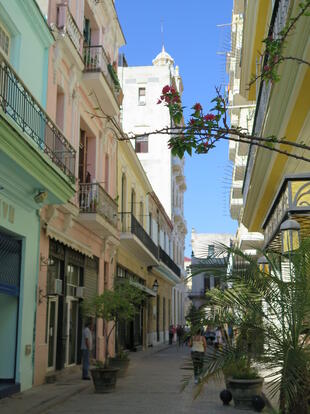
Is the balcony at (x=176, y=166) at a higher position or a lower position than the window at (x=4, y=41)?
higher

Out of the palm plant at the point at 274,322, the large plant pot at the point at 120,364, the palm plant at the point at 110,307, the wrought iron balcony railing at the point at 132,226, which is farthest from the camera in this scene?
the wrought iron balcony railing at the point at 132,226

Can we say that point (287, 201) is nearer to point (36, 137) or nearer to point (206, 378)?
point (206, 378)

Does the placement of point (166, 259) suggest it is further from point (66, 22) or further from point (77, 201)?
point (66, 22)

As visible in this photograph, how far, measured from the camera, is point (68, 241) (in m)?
15.4

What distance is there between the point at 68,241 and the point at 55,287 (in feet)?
4.79

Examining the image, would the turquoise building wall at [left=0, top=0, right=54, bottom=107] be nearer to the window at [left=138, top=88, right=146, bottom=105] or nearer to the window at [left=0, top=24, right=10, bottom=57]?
the window at [left=0, top=24, right=10, bottom=57]

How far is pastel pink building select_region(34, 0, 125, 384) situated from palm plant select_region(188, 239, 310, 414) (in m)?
6.93

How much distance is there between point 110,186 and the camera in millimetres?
21312

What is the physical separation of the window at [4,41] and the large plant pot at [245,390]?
7.82m

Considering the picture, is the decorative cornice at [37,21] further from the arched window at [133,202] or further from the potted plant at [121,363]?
the arched window at [133,202]

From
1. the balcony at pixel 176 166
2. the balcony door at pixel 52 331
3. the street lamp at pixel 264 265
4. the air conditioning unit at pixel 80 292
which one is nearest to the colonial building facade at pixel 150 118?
the balcony at pixel 176 166

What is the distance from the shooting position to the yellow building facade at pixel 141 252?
24.1m

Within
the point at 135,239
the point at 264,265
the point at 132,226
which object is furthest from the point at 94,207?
the point at 264,265

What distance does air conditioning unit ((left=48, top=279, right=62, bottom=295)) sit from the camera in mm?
14311
